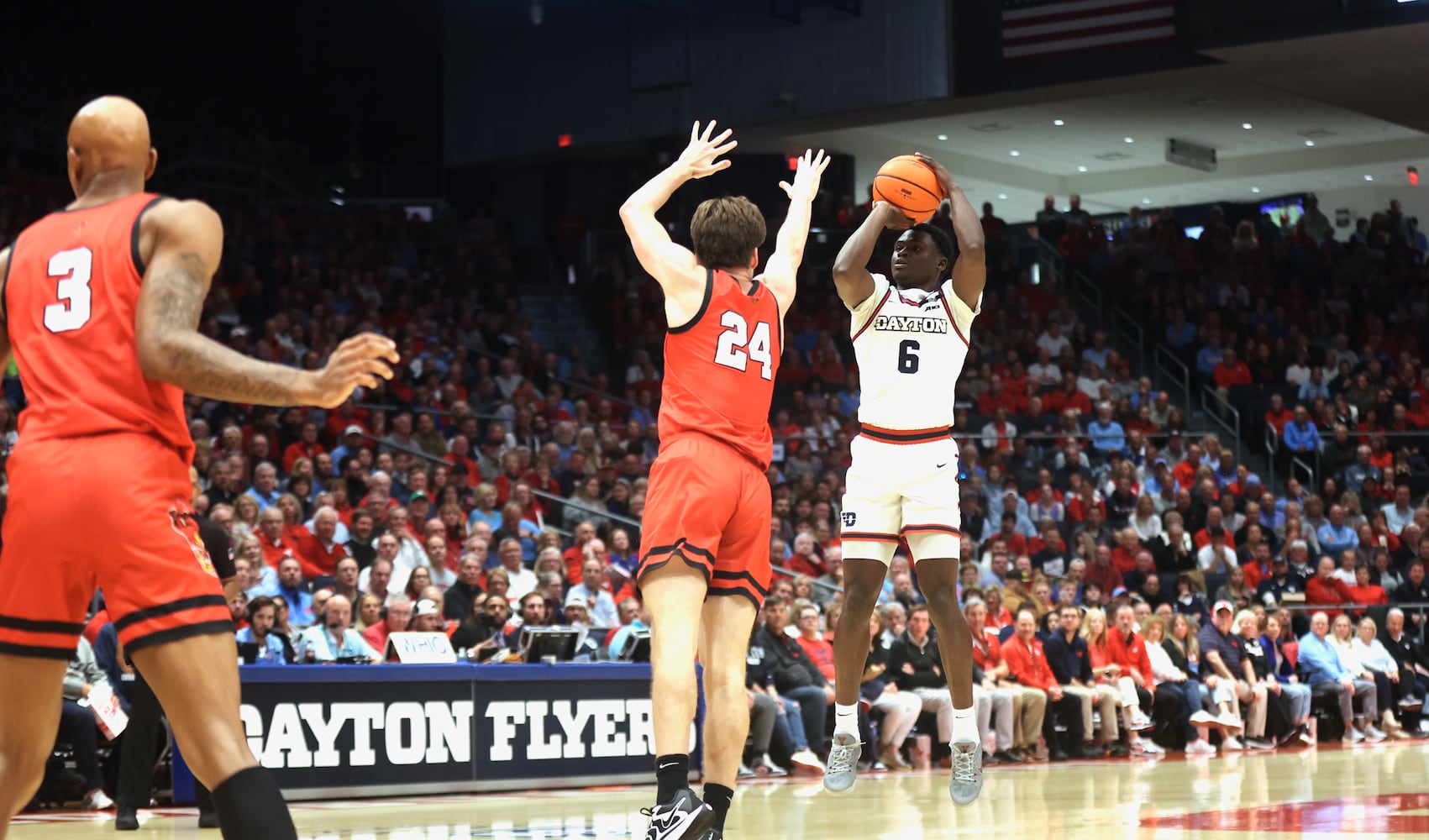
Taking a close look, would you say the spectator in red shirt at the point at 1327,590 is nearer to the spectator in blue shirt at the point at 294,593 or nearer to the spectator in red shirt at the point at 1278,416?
the spectator in red shirt at the point at 1278,416

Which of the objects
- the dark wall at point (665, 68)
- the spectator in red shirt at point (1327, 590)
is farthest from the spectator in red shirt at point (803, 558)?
the dark wall at point (665, 68)

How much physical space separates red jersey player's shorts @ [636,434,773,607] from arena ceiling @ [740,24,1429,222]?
51.5 feet

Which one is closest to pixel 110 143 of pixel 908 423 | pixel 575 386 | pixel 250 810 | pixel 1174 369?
pixel 250 810

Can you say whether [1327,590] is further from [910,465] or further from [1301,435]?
[910,465]

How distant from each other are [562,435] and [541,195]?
9.30 m

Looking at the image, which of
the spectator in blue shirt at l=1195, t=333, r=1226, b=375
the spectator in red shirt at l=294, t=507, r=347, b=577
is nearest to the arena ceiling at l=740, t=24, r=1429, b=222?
the spectator in blue shirt at l=1195, t=333, r=1226, b=375

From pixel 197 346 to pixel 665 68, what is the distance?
21133mm

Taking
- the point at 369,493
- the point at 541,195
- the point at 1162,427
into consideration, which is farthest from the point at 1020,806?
the point at 541,195

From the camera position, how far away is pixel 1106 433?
72.5ft

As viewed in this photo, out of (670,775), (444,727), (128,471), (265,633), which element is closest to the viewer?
(128,471)

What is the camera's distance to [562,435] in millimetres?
18969

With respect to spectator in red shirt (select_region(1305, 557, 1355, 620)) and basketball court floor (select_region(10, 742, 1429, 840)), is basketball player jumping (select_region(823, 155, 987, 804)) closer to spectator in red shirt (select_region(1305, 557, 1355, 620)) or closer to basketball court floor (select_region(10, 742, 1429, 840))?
basketball court floor (select_region(10, 742, 1429, 840))

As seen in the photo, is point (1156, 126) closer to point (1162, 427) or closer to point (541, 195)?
point (1162, 427)

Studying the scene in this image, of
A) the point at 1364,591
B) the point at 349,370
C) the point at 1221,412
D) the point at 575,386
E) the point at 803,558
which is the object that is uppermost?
the point at 575,386
